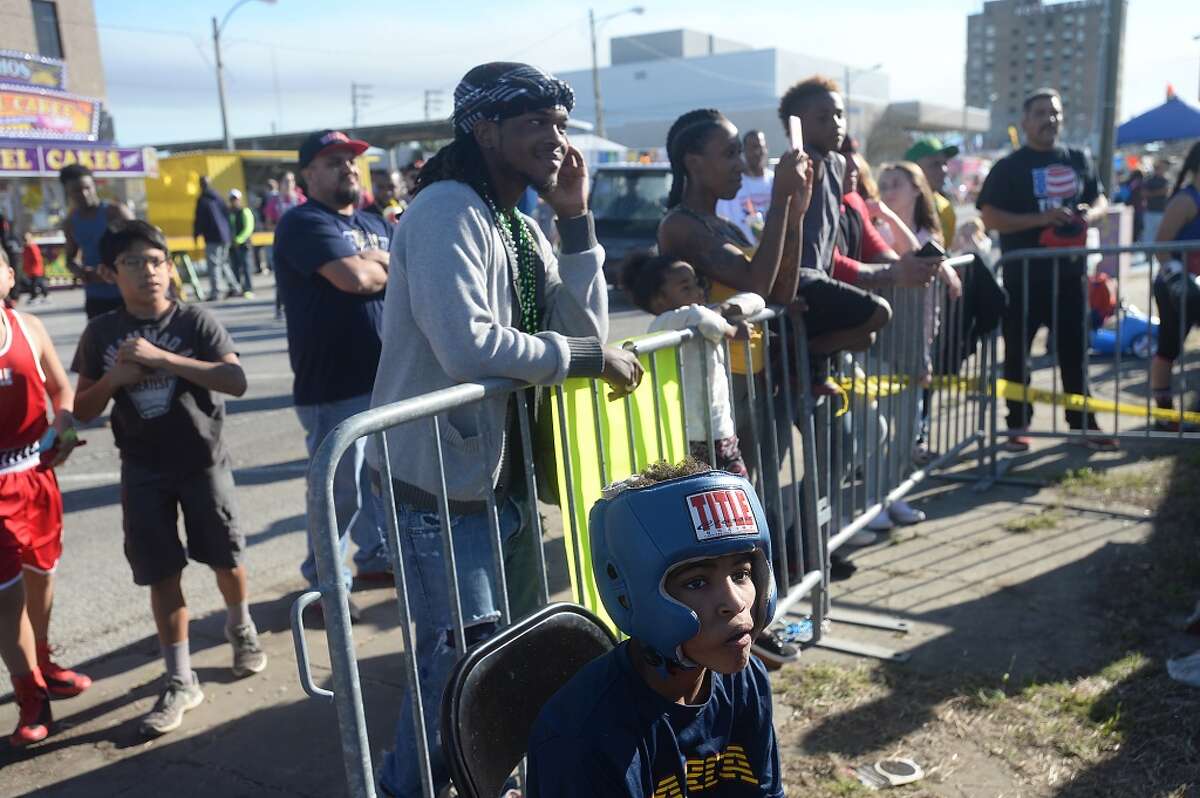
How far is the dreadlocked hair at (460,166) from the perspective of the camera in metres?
2.66

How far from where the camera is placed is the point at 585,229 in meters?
2.94

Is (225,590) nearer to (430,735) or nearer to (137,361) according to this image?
(137,361)

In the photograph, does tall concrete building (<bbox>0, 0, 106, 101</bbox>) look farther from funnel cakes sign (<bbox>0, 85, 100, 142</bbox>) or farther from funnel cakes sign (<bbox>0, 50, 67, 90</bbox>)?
funnel cakes sign (<bbox>0, 85, 100, 142</bbox>)

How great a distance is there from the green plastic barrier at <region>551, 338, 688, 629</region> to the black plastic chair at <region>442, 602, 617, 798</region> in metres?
0.45

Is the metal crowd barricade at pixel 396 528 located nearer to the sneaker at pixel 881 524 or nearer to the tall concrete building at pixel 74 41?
the sneaker at pixel 881 524

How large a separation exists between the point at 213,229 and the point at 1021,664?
56.1ft

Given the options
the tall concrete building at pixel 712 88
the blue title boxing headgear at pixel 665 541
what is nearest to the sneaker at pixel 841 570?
the blue title boxing headgear at pixel 665 541

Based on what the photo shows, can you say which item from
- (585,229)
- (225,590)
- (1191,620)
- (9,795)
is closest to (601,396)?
(585,229)

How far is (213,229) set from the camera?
60.0 feet

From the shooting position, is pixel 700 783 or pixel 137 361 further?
pixel 137 361

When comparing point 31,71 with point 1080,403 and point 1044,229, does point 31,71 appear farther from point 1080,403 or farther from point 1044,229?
point 1080,403

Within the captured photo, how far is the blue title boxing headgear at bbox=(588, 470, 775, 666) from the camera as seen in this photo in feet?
5.87

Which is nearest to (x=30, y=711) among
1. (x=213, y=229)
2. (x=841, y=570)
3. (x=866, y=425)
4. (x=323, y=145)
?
(x=323, y=145)

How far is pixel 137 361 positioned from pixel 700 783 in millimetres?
2510
